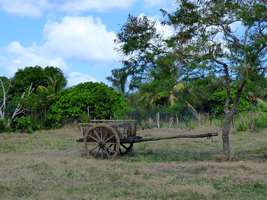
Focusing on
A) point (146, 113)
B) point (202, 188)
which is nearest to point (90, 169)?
point (202, 188)

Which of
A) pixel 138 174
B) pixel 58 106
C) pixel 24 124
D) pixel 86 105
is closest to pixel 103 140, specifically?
pixel 138 174

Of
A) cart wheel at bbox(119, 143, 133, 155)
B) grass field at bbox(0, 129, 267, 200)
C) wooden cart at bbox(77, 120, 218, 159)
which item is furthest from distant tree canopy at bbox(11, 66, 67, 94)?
wooden cart at bbox(77, 120, 218, 159)

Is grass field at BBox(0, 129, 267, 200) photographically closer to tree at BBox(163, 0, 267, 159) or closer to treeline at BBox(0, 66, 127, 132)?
tree at BBox(163, 0, 267, 159)

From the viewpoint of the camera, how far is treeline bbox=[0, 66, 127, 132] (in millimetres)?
26266

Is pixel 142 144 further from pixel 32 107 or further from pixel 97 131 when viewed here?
pixel 32 107

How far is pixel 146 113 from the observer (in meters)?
28.9

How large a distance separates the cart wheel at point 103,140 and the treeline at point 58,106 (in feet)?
37.0

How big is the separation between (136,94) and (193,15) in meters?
20.4

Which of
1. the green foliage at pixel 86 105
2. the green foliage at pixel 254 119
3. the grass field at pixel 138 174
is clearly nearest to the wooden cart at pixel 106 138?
the grass field at pixel 138 174

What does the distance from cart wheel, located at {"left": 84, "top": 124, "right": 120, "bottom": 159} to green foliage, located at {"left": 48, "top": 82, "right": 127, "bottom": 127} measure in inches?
451

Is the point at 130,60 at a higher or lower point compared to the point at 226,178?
higher

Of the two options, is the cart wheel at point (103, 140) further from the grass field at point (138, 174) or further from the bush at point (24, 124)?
the bush at point (24, 124)

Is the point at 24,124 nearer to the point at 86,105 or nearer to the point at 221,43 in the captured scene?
the point at 86,105

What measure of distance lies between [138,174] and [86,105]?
615 inches
